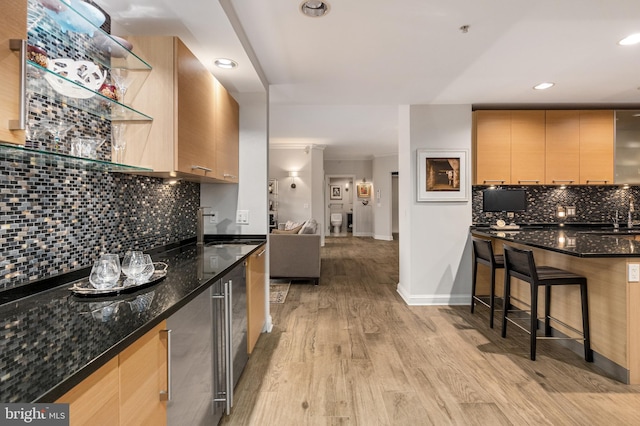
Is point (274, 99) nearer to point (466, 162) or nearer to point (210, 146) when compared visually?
point (210, 146)

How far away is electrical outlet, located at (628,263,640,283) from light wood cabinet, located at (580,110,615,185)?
2.23 m

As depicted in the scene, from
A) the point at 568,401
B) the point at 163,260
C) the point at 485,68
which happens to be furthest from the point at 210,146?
the point at 568,401

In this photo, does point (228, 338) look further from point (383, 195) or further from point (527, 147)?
point (383, 195)

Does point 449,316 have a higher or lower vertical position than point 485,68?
lower

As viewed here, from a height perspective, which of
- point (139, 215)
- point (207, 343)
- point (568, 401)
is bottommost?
point (568, 401)

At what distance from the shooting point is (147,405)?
97 cm

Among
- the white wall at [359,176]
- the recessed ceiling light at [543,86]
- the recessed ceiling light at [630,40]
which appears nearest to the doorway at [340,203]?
the white wall at [359,176]

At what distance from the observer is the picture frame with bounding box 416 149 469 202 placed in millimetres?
3830

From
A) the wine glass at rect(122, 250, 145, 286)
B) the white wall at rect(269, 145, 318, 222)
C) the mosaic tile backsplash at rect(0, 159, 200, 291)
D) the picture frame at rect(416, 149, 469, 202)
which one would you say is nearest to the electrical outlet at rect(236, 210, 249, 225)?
the mosaic tile backsplash at rect(0, 159, 200, 291)

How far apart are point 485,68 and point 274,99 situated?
2186 mm

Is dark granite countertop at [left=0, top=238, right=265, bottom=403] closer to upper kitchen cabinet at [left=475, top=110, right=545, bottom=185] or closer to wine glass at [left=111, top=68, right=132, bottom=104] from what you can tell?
wine glass at [left=111, top=68, right=132, bottom=104]

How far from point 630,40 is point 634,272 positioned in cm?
171

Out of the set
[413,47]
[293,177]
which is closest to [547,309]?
[413,47]

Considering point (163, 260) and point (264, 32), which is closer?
point (163, 260)
